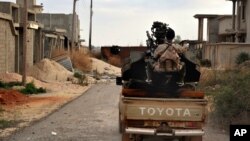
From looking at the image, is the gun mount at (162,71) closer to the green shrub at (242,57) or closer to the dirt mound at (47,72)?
the dirt mound at (47,72)

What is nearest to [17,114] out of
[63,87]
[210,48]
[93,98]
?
[93,98]

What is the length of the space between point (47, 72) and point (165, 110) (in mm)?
27236

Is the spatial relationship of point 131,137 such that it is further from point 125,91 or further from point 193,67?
point 193,67

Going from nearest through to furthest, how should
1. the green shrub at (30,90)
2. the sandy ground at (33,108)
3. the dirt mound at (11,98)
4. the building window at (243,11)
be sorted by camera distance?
the sandy ground at (33,108) < the dirt mound at (11,98) < the green shrub at (30,90) < the building window at (243,11)

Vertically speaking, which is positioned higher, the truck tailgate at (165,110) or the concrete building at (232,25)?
the concrete building at (232,25)

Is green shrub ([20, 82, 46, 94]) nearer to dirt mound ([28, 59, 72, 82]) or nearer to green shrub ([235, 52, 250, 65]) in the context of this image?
dirt mound ([28, 59, 72, 82])

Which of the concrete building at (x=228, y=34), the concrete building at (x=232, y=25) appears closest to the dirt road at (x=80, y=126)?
the concrete building at (x=228, y=34)

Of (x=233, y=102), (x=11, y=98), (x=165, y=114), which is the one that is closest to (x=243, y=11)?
(x=11, y=98)

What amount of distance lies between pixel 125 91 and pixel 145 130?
2.95 feet

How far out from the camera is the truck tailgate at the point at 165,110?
993 centimetres

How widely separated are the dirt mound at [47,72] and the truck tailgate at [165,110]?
2543 cm

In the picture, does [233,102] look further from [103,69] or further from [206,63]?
[103,69]

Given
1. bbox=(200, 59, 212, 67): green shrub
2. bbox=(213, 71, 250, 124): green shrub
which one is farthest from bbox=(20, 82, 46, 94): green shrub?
bbox=(200, 59, 212, 67): green shrub

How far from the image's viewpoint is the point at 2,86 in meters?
26.0
